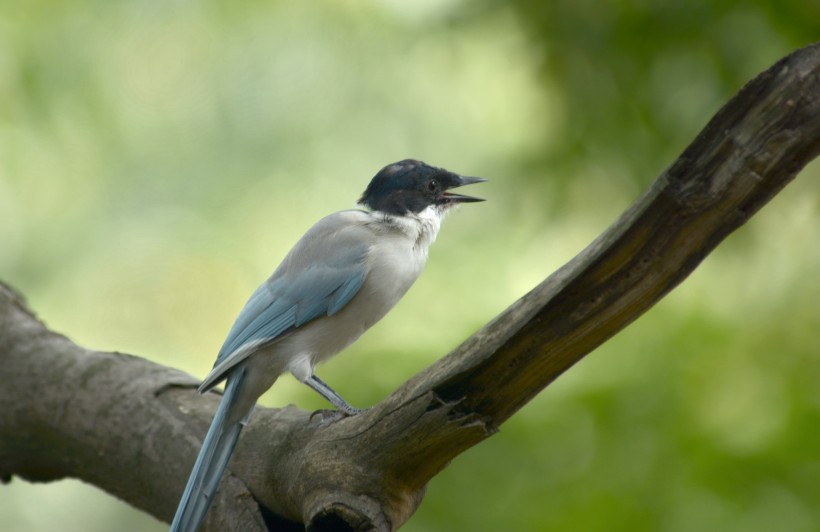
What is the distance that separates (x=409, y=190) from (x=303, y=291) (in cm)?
70

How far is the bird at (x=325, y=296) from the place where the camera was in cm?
365

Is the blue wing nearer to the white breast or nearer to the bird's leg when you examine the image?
the white breast

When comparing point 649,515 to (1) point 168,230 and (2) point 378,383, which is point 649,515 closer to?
(2) point 378,383

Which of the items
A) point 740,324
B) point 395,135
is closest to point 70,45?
point 395,135

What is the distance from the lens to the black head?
4.34 m

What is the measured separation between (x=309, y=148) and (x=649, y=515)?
288 centimetres

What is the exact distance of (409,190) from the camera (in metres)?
4.35

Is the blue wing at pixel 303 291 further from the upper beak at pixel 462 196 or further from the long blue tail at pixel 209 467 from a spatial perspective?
the upper beak at pixel 462 196

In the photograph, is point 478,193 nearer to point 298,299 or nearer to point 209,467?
point 298,299

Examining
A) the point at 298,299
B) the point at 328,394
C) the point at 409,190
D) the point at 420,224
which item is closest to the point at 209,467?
the point at 328,394

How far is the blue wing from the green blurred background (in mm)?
556

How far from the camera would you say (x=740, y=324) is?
4043 mm

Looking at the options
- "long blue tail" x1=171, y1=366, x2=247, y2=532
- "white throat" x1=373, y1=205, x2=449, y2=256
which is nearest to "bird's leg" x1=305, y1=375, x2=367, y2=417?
"long blue tail" x1=171, y1=366, x2=247, y2=532

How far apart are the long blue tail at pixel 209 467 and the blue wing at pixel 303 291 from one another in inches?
6.9
